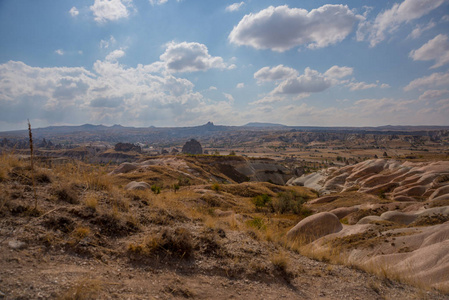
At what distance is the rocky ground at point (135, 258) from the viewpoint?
3529 mm

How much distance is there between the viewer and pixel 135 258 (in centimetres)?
450

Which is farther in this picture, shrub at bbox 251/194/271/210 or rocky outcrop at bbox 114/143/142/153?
rocky outcrop at bbox 114/143/142/153

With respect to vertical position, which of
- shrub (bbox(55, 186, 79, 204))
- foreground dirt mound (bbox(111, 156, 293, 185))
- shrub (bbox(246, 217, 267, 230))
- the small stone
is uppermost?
shrub (bbox(55, 186, 79, 204))

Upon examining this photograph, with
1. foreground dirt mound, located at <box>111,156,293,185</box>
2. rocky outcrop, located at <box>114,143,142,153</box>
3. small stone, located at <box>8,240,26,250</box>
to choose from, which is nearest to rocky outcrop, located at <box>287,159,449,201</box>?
foreground dirt mound, located at <box>111,156,293,185</box>

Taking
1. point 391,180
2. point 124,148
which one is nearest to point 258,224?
point 391,180

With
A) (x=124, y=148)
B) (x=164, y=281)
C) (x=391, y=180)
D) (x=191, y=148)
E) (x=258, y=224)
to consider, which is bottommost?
(x=191, y=148)

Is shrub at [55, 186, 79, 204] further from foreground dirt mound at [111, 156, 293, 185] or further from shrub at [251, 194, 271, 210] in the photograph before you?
foreground dirt mound at [111, 156, 293, 185]

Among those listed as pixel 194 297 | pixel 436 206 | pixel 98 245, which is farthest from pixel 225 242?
pixel 436 206

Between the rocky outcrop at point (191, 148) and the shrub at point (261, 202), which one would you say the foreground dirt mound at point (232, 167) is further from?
the rocky outcrop at point (191, 148)

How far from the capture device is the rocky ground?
3.53 metres

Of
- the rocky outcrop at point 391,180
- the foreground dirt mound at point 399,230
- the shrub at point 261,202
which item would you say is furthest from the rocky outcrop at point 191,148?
the shrub at point 261,202

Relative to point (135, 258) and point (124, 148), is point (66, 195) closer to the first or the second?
point (135, 258)

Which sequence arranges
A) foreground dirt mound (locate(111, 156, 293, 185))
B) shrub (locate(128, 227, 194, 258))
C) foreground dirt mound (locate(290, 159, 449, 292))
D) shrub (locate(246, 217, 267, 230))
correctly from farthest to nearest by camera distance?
foreground dirt mound (locate(111, 156, 293, 185)) → shrub (locate(246, 217, 267, 230)) → foreground dirt mound (locate(290, 159, 449, 292)) → shrub (locate(128, 227, 194, 258))

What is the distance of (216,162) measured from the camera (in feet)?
222
